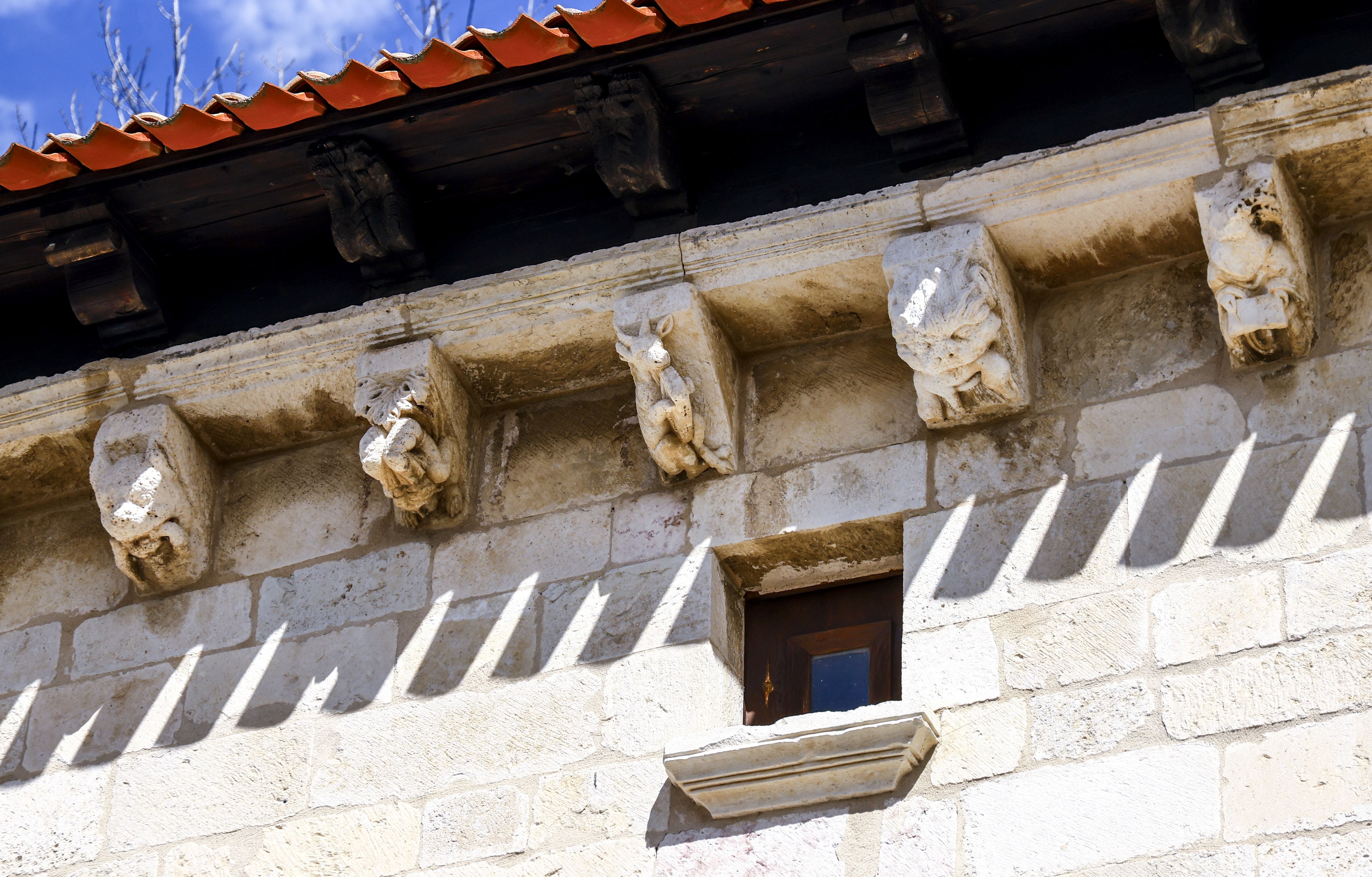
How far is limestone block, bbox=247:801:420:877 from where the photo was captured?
4242 mm

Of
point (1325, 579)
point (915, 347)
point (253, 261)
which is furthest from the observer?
point (253, 261)

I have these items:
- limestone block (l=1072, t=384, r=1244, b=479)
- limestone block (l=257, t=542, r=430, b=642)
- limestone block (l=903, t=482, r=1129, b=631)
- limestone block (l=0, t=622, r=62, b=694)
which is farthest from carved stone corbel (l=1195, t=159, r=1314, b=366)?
limestone block (l=0, t=622, r=62, b=694)

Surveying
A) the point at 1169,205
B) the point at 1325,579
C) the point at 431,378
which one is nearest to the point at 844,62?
the point at 1169,205

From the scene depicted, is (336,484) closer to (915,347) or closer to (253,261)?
(253,261)

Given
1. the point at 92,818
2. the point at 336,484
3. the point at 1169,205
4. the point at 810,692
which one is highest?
the point at 1169,205

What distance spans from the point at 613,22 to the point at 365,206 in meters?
0.96

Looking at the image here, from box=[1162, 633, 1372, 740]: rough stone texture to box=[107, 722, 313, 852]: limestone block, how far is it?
213cm

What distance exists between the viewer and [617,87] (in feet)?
14.9

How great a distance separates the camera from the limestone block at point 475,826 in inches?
164

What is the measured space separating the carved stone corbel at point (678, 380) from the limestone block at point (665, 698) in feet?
1.71

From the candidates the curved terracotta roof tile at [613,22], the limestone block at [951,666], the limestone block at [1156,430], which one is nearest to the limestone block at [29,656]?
the curved terracotta roof tile at [613,22]

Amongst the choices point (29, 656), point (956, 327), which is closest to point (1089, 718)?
point (956, 327)

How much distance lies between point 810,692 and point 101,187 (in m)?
2.34

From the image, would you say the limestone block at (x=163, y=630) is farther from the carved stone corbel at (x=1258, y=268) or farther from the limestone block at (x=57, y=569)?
the carved stone corbel at (x=1258, y=268)
